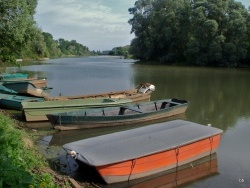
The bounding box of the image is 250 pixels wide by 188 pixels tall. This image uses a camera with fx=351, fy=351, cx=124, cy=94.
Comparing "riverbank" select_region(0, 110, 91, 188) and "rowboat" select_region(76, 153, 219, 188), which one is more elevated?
"riverbank" select_region(0, 110, 91, 188)

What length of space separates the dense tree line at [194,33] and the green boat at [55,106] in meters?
46.1

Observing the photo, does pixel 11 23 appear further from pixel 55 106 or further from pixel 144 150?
pixel 144 150

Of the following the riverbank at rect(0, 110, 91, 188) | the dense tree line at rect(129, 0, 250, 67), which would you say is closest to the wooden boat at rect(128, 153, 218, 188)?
the riverbank at rect(0, 110, 91, 188)

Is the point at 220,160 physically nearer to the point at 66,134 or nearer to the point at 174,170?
the point at 174,170

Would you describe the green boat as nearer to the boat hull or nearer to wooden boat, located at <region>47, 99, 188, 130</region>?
wooden boat, located at <region>47, 99, 188, 130</region>

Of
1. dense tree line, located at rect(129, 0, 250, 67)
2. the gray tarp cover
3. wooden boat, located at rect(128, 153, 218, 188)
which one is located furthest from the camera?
dense tree line, located at rect(129, 0, 250, 67)

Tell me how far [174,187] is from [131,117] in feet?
22.2

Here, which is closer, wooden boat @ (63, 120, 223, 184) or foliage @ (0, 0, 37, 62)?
wooden boat @ (63, 120, 223, 184)

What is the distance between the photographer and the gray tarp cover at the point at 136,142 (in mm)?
9586

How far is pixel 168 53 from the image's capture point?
239 feet

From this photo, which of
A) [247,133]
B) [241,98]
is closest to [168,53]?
[241,98]

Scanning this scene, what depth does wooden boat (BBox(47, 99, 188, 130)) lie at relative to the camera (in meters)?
15.3

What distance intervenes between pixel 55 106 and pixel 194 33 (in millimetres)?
53468

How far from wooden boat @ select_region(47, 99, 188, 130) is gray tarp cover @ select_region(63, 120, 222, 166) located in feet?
14.0
